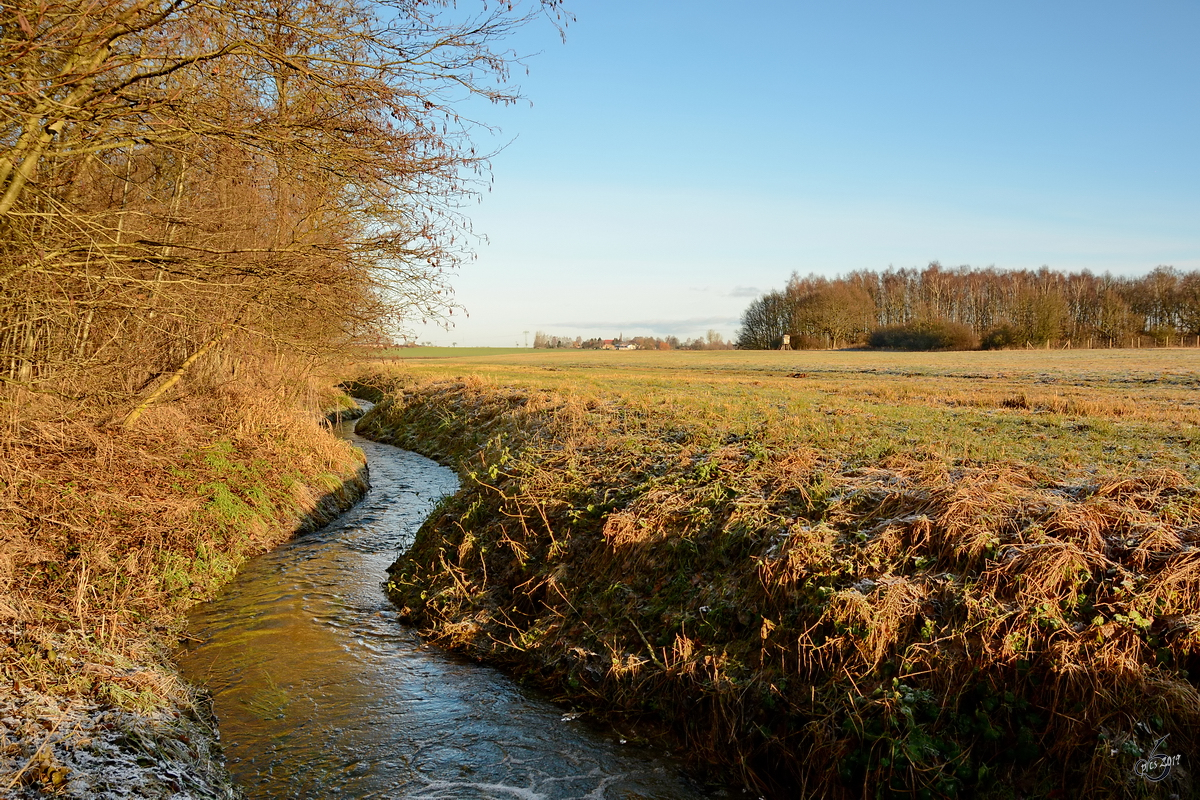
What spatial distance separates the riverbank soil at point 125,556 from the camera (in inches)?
191

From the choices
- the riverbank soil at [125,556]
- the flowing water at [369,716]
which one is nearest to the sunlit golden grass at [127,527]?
the riverbank soil at [125,556]

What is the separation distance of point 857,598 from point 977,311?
A: 121673mm

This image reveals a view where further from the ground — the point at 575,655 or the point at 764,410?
the point at 764,410

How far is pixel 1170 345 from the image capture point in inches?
3093

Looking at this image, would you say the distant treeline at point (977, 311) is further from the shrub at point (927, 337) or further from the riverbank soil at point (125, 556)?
the riverbank soil at point (125, 556)

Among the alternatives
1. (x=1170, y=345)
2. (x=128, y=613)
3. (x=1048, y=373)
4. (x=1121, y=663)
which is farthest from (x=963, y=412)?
(x=1170, y=345)

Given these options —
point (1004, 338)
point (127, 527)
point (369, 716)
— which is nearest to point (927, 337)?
point (1004, 338)

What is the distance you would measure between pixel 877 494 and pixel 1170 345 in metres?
92.9

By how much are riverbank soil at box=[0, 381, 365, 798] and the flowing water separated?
0.41m

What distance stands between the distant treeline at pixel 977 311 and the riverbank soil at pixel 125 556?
86853 mm

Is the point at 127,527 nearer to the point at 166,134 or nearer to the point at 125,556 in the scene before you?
the point at 125,556

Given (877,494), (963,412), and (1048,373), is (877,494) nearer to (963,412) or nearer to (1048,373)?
(963,412)

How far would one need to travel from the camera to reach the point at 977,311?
112 m

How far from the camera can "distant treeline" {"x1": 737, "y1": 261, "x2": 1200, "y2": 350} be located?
83.4m
